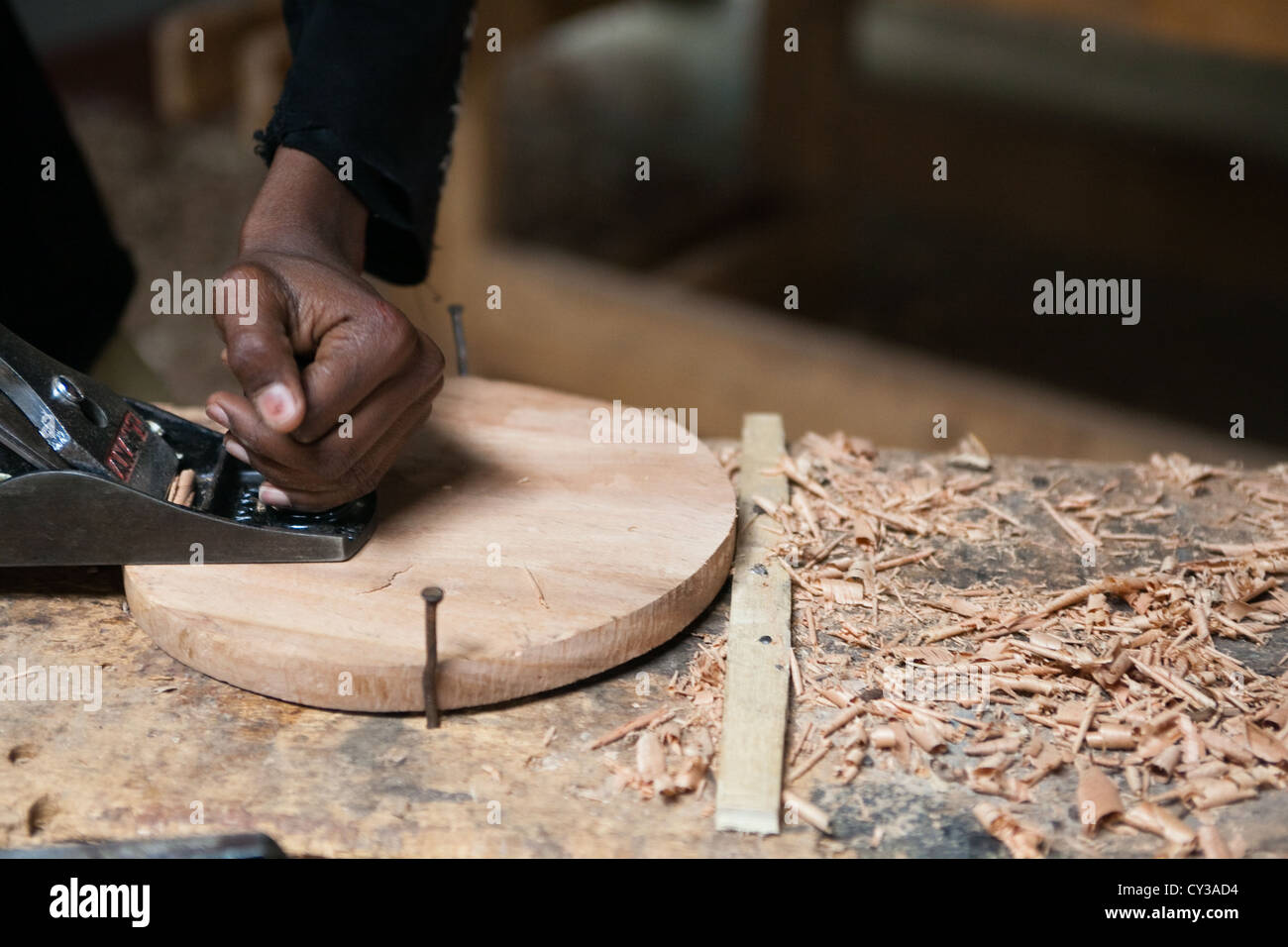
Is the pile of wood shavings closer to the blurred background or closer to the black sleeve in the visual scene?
the black sleeve

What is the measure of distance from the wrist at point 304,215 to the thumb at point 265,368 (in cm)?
20

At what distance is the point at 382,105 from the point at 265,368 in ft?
1.83

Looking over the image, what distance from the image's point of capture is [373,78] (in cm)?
158

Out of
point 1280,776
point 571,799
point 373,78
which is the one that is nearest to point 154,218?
point 373,78

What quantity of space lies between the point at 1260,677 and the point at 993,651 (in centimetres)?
29

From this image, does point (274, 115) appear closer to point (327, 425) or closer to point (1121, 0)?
point (327, 425)

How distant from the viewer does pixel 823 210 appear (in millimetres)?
5000

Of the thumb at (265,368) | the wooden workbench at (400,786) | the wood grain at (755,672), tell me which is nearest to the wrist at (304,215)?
the thumb at (265,368)

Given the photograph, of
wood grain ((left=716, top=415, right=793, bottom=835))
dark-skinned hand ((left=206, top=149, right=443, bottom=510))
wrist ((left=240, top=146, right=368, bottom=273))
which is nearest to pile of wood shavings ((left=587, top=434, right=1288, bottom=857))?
wood grain ((left=716, top=415, right=793, bottom=835))

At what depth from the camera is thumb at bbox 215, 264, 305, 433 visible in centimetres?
117

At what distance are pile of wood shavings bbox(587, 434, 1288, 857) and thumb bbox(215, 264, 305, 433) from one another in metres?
0.45

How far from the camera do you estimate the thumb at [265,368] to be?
117cm

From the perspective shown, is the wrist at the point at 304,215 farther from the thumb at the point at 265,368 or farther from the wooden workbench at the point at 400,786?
the wooden workbench at the point at 400,786

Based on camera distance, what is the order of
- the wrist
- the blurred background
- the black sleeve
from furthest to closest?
the blurred background, the black sleeve, the wrist
